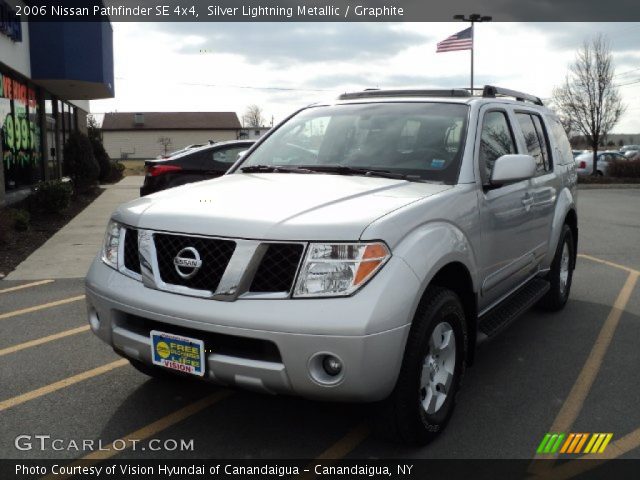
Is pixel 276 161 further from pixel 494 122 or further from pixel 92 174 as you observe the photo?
pixel 92 174

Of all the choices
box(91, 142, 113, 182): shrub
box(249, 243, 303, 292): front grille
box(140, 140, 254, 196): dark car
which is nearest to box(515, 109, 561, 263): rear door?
box(249, 243, 303, 292): front grille

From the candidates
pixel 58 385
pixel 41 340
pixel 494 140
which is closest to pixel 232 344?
pixel 58 385

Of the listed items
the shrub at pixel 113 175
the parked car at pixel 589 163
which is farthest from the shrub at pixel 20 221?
the parked car at pixel 589 163

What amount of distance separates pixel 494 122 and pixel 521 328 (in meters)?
1.92

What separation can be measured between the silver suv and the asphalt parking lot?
0.29m

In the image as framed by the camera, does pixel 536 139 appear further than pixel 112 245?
Yes

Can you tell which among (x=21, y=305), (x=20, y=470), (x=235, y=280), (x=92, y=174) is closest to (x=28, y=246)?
(x=21, y=305)

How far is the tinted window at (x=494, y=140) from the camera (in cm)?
411

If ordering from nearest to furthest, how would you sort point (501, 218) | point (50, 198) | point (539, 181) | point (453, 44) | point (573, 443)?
point (573, 443) → point (501, 218) → point (539, 181) → point (50, 198) → point (453, 44)

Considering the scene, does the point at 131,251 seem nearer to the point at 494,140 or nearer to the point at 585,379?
the point at 494,140

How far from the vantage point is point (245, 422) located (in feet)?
11.7

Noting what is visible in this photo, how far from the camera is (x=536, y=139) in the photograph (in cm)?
527

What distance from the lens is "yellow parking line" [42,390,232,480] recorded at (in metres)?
3.16

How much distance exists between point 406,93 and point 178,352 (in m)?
2.79
